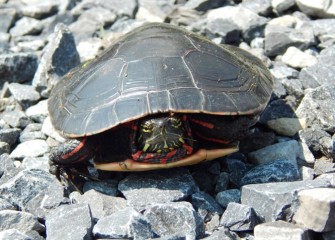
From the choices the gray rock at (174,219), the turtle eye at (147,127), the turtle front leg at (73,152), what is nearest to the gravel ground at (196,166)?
the gray rock at (174,219)

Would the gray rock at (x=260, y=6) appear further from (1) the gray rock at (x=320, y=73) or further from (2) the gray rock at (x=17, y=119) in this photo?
(2) the gray rock at (x=17, y=119)

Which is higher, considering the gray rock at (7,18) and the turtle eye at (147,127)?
the turtle eye at (147,127)

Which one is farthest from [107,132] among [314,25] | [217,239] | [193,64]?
[314,25]

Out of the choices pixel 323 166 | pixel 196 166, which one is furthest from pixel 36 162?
pixel 323 166

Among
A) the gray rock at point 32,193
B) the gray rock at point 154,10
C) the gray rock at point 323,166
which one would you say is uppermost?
the gray rock at point 32,193

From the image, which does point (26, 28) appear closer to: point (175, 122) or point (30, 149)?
point (30, 149)

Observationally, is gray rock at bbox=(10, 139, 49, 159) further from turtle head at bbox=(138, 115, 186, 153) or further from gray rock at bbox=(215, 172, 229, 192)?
gray rock at bbox=(215, 172, 229, 192)

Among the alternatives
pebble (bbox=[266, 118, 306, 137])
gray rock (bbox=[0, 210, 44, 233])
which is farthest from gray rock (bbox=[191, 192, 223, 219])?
pebble (bbox=[266, 118, 306, 137])
